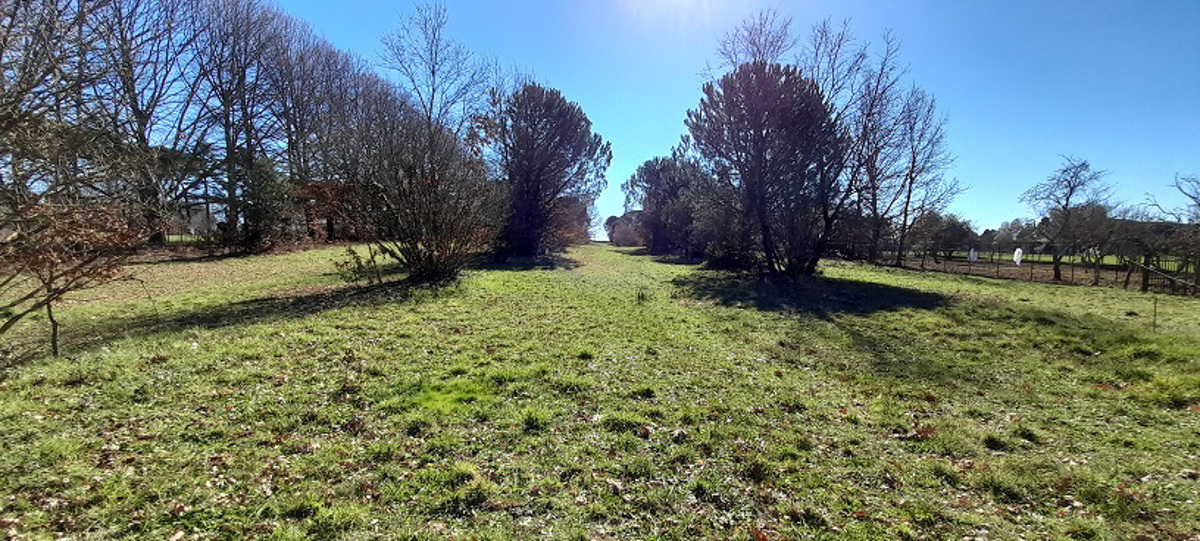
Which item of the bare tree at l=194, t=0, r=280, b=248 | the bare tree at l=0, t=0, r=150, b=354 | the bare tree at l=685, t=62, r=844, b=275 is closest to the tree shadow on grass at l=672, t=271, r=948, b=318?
the bare tree at l=685, t=62, r=844, b=275

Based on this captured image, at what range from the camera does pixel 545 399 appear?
5355mm

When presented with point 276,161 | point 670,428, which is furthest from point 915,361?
point 276,161

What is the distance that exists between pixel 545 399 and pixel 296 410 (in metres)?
2.49

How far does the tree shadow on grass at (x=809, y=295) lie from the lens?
12.6 metres

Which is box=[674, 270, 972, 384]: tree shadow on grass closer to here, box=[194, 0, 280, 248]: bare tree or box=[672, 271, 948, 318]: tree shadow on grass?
box=[672, 271, 948, 318]: tree shadow on grass

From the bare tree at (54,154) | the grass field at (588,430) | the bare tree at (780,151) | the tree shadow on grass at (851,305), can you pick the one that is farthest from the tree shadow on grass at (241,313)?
the bare tree at (780,151)

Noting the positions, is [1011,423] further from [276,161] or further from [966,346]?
[276,161]

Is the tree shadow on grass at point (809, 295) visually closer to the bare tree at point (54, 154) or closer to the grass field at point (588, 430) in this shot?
the grass field at point (588, 430)

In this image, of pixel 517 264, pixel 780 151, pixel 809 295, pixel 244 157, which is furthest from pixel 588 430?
pixel 244 157

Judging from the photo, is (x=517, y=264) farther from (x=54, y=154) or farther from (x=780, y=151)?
(x=54, y=154)

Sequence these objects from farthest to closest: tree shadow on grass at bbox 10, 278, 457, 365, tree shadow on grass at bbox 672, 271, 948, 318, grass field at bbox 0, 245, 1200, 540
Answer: tree shadow on grass at bbox 672, 271, 948, 318 → tree shadow on grass at bbox 10, 278, 457, 365 → grass field at bbox 0, 245, 1200, 540

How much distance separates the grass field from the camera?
314 centimetres

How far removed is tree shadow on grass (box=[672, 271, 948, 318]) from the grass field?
10.1 feet

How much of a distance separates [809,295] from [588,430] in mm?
12155
